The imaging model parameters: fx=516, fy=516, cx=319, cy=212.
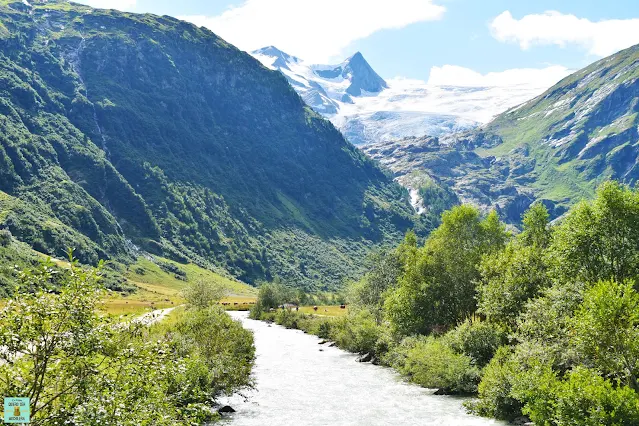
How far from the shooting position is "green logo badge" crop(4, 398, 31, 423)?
1567cm

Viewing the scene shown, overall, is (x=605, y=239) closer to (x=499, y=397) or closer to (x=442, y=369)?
(x=499, y=397)

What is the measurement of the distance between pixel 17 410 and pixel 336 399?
154 feet

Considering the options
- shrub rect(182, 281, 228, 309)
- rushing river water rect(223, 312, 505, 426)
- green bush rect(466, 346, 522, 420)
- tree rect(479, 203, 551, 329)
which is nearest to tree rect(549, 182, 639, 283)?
tree rect(479, 203, 551, 329)

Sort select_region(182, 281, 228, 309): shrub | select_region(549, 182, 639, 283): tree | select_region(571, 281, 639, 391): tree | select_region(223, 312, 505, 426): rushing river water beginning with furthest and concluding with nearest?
select_region(182, 281, 228, 309): shrub
select_region(549, 182, 639, 283): tree
select_region(223, 312, 505, 426): rushing river water
select_region(571, 281, 639, 391): tree

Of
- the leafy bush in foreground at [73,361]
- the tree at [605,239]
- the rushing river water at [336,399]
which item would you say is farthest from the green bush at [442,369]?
the leafy bush in foreground at [73,361]

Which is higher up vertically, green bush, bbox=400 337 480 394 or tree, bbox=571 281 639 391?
tree, bbox=571 281 639 391

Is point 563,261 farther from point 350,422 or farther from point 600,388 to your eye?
point 350,422

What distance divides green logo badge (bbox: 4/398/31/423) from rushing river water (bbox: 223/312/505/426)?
3274cm

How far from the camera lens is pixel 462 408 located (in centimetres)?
5222

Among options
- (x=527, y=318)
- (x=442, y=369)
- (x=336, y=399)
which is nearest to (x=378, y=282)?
(x=442, y=369)

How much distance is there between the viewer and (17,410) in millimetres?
15891

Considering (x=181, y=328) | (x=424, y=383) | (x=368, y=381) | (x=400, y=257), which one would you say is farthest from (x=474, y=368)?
(x=400, y=257)

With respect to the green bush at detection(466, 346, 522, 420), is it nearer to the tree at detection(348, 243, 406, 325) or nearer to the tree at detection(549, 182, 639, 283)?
the tree at detection(549, 182, 639, 283)

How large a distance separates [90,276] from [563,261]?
47918mm
